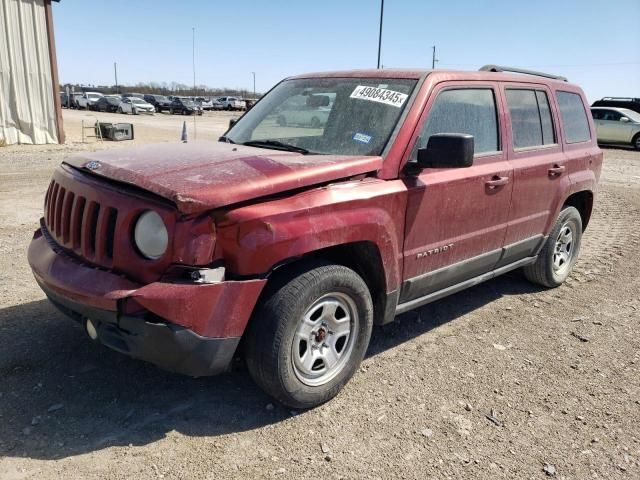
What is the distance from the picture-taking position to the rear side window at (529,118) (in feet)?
14.1

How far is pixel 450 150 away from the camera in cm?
312

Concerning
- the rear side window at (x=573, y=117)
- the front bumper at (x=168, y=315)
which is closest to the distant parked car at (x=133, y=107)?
the rear side window at (x=573, y=117)

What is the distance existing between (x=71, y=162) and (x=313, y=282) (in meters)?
1.75

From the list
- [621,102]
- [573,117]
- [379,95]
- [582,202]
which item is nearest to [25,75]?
[379,95]

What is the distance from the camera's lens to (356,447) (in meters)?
2.79

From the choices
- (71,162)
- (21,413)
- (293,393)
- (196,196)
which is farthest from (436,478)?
(71,162)

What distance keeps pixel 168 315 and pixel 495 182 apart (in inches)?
102

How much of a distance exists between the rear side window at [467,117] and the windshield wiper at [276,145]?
79 centimetres

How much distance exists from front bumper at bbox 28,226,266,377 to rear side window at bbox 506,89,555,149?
107 inches

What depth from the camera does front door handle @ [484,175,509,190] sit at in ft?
12.8

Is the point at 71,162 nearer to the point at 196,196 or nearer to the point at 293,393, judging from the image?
the point at 196,196

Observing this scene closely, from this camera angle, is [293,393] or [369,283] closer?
[293,393]

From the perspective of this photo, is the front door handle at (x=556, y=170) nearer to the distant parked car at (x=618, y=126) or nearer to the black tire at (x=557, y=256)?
the black tire at (x=557, y=256)

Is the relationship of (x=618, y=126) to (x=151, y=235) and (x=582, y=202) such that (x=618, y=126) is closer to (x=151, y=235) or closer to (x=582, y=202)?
(x=582, y=202)
